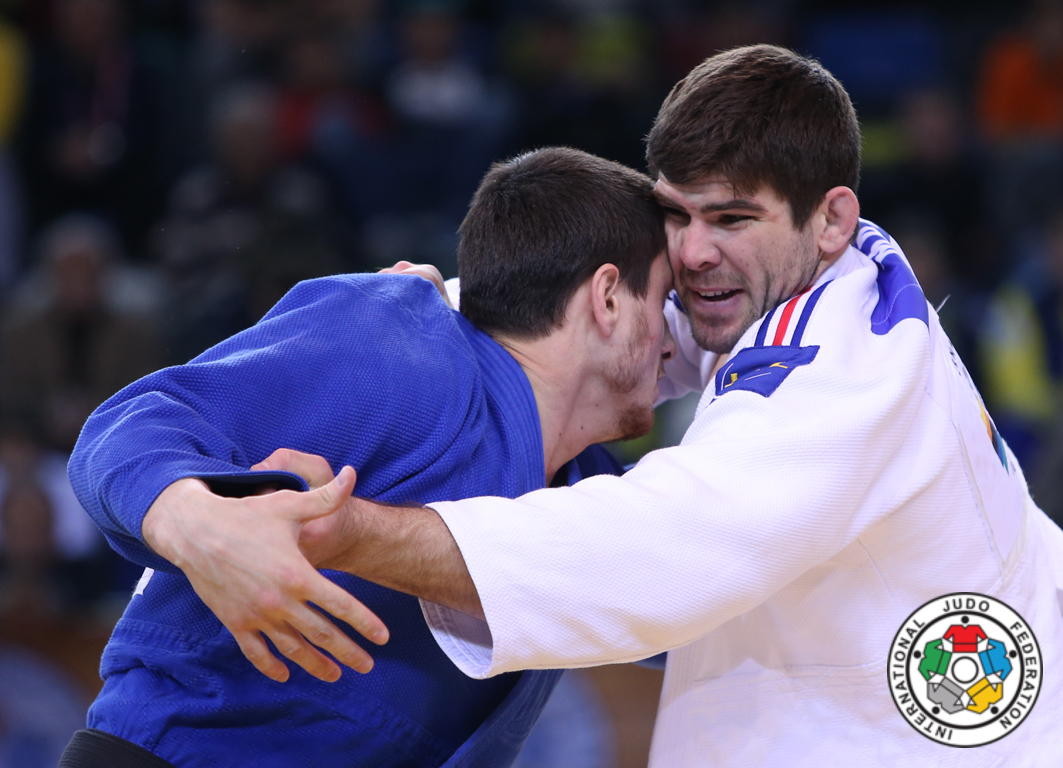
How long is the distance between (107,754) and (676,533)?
982 mm

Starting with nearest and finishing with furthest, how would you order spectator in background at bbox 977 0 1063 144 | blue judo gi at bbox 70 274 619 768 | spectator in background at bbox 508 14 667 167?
blue judo gi at bbox 70 274 619 768
spectator in background at bbox 508 14 667 167
spectator in background at bbox 977 0 1063 144

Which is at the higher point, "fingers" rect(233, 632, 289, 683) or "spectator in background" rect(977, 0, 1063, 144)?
"fingers" rect(233, 632, 289, 683)

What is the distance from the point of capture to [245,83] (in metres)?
6.43

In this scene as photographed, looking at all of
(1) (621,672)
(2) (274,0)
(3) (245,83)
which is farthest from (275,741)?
(2) (274,0)

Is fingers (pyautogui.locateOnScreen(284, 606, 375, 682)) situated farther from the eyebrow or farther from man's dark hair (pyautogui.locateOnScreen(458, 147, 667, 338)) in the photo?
the eyebrow

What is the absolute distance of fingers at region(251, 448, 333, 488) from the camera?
1.71m

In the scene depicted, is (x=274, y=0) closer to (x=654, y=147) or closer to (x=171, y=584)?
(x=654, y=147)

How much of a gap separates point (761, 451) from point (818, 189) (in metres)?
0.67

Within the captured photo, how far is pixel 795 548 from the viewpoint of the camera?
1.82 m

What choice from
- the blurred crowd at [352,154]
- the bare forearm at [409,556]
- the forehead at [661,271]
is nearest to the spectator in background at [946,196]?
the blurred crowd at [352,154]

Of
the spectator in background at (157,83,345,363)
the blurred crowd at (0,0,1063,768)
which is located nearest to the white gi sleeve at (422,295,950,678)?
the blurred crowd at (0,0,1063,768)

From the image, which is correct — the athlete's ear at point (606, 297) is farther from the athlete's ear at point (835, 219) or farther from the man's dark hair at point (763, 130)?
the athlete's ear at point (835, 219)

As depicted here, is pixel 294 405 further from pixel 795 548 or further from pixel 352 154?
pixel 352 154

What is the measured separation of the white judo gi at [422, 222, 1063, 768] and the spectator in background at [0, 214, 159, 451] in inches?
150
